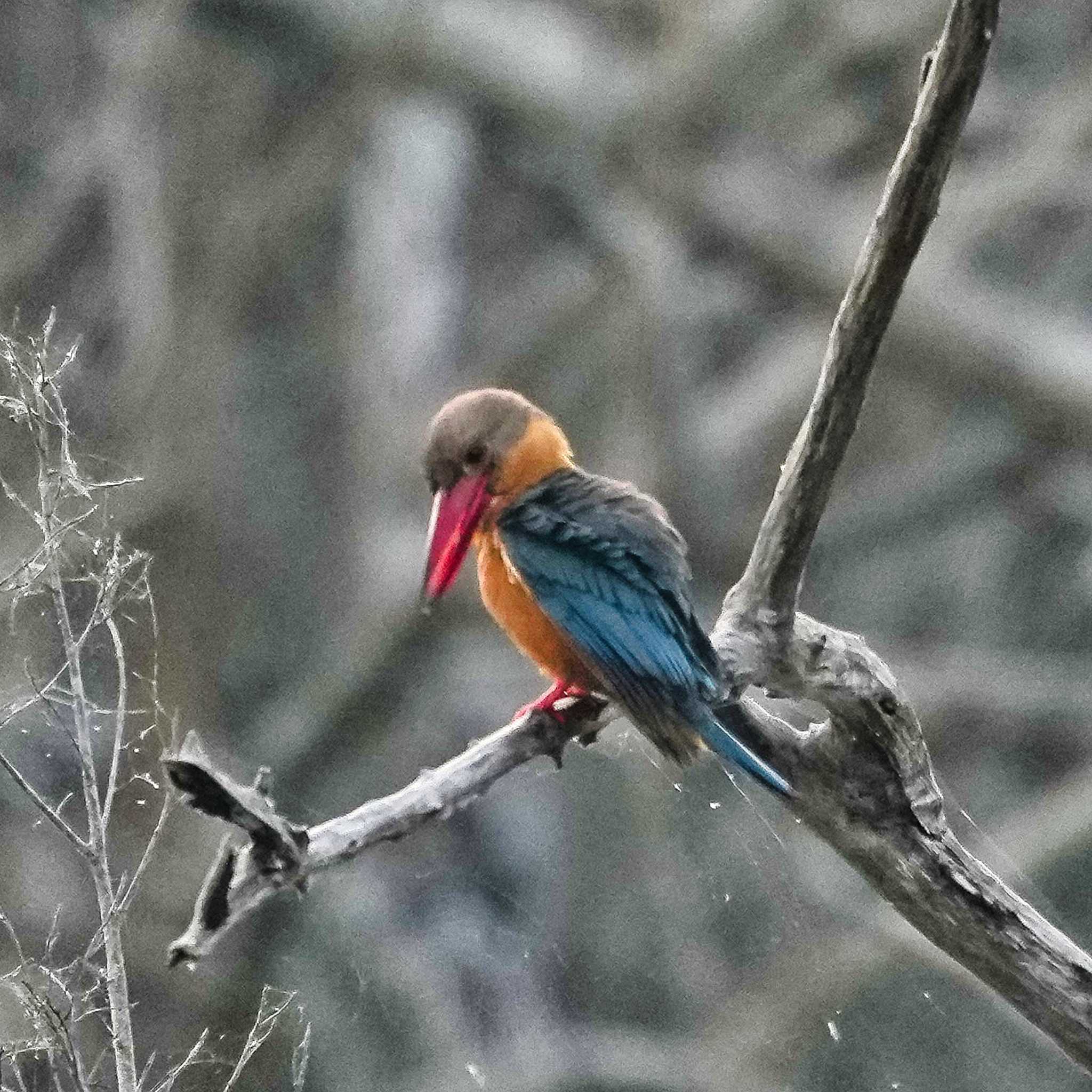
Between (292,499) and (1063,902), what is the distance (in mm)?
1252

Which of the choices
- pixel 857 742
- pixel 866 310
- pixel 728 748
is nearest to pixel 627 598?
pixel 728 748

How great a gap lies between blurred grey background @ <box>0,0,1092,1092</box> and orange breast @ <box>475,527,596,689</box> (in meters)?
0.68

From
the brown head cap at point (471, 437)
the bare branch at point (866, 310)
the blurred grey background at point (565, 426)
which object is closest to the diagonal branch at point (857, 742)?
the bare branch at point (866, 310)

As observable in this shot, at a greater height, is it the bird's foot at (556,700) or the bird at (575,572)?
the bird at (575,572)

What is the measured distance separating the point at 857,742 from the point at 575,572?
0.32 metres

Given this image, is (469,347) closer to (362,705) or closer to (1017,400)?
(362,705)

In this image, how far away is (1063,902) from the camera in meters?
2.21

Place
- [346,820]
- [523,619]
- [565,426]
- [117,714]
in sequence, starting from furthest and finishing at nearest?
[565,426], [117,714], [523,619], [346,820]

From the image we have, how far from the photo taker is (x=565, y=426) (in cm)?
225

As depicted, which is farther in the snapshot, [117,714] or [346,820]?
[117,714]

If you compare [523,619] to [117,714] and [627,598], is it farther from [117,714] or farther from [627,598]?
[117,714]

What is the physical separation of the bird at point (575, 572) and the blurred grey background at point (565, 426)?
0.67 metres

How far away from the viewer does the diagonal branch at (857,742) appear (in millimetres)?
1124

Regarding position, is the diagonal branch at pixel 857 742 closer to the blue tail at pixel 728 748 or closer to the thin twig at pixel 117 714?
the blue tail at pixel 728 748
